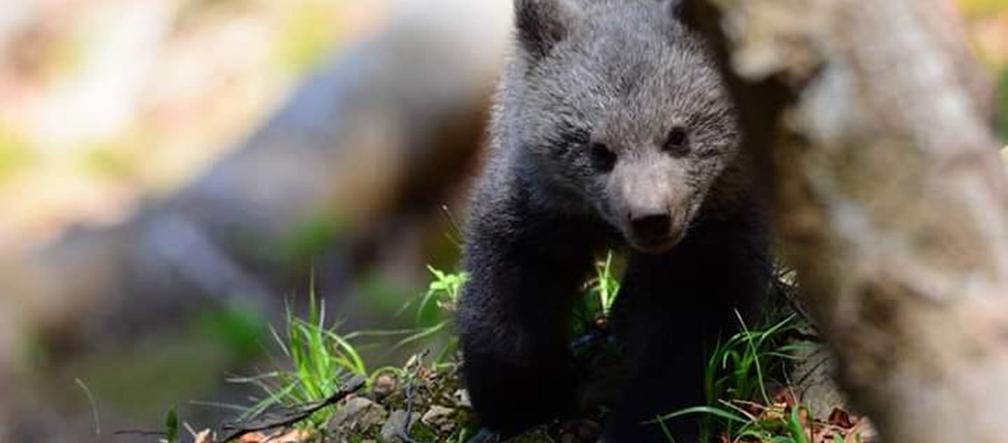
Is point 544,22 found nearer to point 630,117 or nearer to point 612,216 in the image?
point 630,117

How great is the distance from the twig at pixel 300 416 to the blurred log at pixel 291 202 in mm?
5370

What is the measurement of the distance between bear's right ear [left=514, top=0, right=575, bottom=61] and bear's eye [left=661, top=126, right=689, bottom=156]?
56 centimetres

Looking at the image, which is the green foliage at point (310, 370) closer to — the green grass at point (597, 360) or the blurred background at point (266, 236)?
the green grass at point (597, 360)

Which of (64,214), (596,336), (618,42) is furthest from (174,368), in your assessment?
(618,42)

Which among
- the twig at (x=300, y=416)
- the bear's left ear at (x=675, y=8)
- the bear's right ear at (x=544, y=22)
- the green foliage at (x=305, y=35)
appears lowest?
the green foliage at (x=305, y=35)

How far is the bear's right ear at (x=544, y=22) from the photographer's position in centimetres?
505

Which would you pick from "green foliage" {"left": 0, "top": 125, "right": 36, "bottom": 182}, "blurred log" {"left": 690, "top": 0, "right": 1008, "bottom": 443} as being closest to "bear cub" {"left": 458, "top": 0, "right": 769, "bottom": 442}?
"blurred log" {"left": 690, "top": 0, "right": 1008, "bottom": 443}

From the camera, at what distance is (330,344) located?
19.8ft

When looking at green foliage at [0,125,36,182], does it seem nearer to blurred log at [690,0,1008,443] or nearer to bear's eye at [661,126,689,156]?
bear's eye at [661,126,689,156]

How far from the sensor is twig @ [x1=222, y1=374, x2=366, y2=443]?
219 inches

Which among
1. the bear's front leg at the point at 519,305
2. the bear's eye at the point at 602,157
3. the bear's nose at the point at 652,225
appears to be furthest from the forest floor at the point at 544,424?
the bear's eye at the point at 602,157

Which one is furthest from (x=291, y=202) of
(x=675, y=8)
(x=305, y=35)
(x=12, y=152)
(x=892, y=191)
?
(x=892, y=191)

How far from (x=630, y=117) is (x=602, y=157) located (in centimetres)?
13

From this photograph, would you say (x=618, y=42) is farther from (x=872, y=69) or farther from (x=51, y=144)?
(x=51, y=144)
